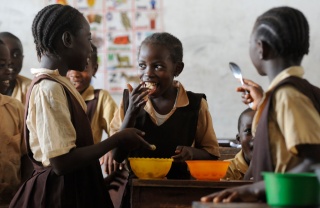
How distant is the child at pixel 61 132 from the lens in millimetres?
2732

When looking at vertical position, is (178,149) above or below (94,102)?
below

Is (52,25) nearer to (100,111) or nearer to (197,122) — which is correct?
(197,122)

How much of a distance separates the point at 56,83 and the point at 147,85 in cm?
76

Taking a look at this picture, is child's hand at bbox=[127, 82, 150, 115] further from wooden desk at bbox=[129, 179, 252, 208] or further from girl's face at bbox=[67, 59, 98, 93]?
girl's face at bbox=[67, 59, 98, 93]

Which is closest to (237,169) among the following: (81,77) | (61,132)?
(61,132)

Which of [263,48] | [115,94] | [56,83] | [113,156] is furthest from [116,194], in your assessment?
[115,94]

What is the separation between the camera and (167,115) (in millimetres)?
3533

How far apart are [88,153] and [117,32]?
3.47 m

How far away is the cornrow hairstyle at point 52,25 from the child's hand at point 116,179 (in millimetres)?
850

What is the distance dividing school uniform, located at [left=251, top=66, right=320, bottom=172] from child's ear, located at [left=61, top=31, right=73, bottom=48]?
3.64ft

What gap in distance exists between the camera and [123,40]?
6.14 m

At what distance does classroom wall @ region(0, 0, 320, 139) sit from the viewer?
6031 mm

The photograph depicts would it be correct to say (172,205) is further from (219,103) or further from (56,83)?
(219,103)

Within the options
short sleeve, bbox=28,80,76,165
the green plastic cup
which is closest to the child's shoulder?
short sleeve, bbox=28,80,76,165
